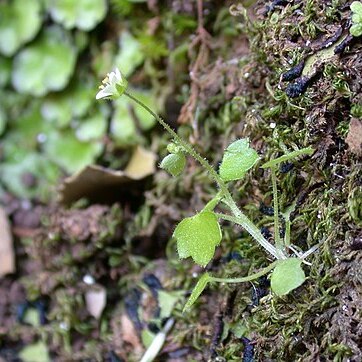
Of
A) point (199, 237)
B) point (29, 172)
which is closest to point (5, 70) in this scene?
point (29, 172)

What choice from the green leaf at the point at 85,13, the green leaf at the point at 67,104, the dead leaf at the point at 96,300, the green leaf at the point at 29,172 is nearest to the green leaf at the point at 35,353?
the dead leaf at the point at 96,300

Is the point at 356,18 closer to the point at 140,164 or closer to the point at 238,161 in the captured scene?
the point at 238,161

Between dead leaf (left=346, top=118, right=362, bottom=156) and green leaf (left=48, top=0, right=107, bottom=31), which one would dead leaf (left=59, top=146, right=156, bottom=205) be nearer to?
green leaf (left=48, top=0, right=107, bottom=31)

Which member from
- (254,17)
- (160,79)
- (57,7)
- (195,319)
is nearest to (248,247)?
(195,319)

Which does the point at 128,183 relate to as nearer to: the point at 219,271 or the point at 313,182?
the point at 219,271

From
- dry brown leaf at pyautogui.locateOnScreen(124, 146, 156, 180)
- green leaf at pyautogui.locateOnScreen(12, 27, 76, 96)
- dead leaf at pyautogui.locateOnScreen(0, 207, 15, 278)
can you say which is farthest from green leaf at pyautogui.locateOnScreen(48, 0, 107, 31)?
dead leaf at pyautogui.locateOnScreen(0, 207, 15, 278)

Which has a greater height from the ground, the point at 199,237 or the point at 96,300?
the point at 199,237

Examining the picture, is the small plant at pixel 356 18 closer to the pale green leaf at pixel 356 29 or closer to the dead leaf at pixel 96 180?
the pale green leaf at pixel 356 29
